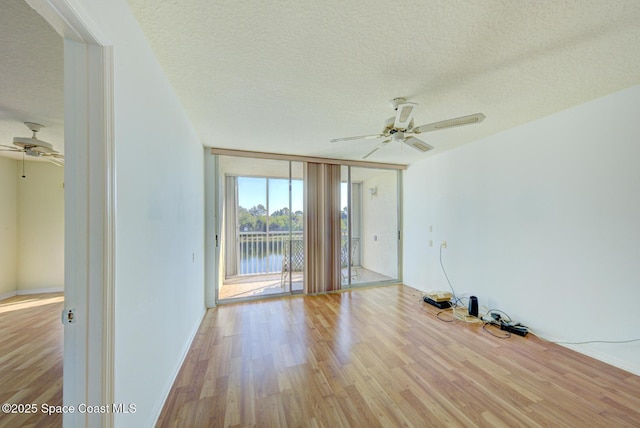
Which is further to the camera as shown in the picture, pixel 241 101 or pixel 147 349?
pixel 241 101

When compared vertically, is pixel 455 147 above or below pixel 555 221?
above

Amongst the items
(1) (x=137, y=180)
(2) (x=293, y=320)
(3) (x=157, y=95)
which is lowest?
(2) (x=293, y=320)

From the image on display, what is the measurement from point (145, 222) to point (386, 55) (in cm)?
185

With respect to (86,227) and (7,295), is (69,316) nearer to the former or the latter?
(86,227)

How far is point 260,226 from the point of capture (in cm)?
498

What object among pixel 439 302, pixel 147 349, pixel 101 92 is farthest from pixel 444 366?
pixel 101 92

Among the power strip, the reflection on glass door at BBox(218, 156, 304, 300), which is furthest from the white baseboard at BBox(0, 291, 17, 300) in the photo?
the power strip

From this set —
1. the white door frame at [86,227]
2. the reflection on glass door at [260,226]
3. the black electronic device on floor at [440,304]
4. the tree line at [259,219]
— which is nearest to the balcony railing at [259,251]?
the reflection on glass door at [260,226]

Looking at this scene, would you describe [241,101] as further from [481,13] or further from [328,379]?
[328,379]

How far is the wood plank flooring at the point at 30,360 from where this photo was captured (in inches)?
61.2

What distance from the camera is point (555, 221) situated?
2.39 m

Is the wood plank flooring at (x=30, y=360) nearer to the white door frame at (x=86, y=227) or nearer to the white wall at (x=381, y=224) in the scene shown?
the white door frame at (x=86, y=227)

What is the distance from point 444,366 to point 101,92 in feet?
9.77

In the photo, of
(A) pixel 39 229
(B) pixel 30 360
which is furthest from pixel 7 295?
(B) pixel 30 360
